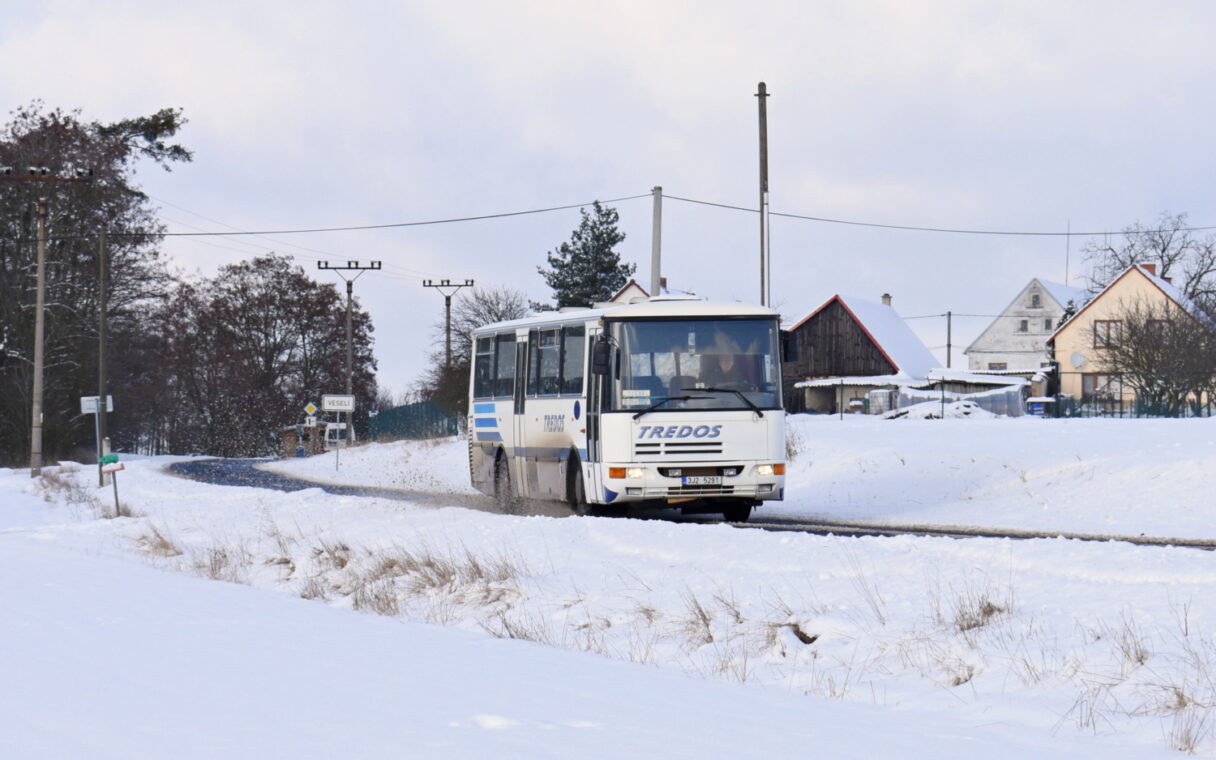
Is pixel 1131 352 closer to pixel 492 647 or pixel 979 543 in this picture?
pixel 979 543

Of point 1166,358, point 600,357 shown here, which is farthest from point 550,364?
point 1166,358

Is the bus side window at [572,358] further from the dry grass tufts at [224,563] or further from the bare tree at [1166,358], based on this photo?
the bare tree at [1166,358]

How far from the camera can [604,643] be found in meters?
10.3

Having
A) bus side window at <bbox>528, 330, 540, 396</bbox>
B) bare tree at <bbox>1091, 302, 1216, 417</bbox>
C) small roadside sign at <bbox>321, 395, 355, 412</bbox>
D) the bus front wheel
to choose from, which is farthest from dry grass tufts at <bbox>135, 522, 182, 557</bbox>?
bare tree at <bbox>1091, 302, 1216, 417</bbox>

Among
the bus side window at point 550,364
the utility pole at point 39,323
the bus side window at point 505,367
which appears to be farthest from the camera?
the utility pole at point 39,323

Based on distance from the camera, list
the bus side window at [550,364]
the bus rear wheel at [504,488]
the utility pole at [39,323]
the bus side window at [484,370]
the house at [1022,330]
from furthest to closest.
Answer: the house at [1022,330]
the utility pole at [39,323]
the bus side window at [484,370]
the bus rear wheel at [504,488]
the bus side window at [550,364]

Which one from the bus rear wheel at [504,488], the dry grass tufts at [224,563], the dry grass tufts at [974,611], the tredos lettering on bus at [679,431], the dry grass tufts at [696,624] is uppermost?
the tredos lettering on bus at [679,431]

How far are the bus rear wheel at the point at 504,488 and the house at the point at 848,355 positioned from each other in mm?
50494

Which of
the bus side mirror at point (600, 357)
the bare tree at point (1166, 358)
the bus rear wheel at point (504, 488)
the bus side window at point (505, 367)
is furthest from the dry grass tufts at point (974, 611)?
the bare tree at point (1166, 358)

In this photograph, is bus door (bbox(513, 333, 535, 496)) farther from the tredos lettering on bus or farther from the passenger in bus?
the passenger in bus

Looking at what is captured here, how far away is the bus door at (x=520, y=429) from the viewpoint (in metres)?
21.8

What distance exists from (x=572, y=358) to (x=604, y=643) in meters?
10.1

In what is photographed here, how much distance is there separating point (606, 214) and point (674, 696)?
7631 cm

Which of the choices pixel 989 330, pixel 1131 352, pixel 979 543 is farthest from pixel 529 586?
pixel 989 330
